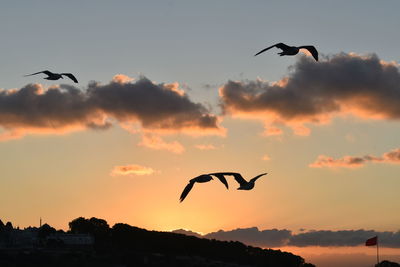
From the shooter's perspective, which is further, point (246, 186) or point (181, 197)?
point (246, 186)

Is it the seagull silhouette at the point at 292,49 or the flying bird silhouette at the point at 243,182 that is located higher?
the seagull silhouette at the point at 292,49

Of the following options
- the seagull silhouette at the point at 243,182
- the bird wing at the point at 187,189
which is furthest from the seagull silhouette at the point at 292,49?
the bird wing at the point at 187,189

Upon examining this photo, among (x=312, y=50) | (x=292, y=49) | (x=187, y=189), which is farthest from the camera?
(x=312, y=50)

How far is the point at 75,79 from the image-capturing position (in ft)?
243

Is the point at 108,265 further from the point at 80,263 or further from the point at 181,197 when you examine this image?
the point at 181,197

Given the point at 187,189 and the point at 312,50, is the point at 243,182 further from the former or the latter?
the point at 312,50

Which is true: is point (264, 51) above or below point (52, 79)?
below

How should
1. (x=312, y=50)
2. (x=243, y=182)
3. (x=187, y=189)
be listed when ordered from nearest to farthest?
(x=187, y=189)
(x=243, y=182)
(x=312, y=50)

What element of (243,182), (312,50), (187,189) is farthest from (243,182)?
(312,50)

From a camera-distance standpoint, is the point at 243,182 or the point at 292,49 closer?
the point at 243,182

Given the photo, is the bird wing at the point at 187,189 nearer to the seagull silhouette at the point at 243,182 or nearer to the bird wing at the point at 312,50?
the seagull silhouette at the point at 243,182

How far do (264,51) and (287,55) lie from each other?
26.8 ft

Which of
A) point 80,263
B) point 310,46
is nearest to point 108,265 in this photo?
point 80,263

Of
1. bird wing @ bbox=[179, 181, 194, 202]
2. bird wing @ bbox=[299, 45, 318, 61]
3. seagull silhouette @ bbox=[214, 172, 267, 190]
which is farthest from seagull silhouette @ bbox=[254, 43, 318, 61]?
bird wing @ bbox=[179, 181, 194, 202]
